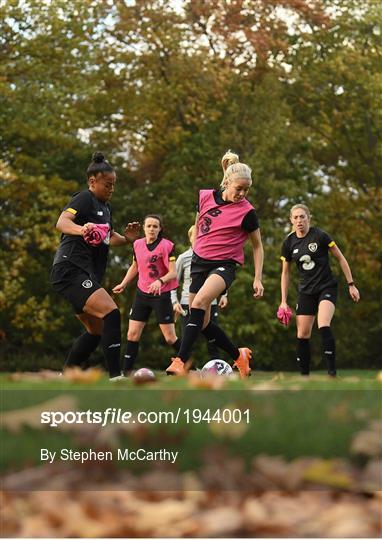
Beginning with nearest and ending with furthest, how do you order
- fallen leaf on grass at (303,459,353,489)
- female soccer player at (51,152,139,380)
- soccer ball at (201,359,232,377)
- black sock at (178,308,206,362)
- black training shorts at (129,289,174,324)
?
fallen leaf on grass at (303,459,353,489) < female soccer player at (51,152,139,380) < black sock at (178,308,206,362) < soccer ball at (201,359,232,377) < black training shorts at (129,289,174,324)

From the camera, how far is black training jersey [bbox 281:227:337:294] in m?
11.6

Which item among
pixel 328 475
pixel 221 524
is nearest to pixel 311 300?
pixel 328 475

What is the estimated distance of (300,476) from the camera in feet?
12.6

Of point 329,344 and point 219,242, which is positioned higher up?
point 219,242

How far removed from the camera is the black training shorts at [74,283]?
8.50 meters

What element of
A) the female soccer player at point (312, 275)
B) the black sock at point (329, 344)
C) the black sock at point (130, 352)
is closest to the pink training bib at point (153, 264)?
the black sock at point (130, 352)

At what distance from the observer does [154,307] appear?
1271cm

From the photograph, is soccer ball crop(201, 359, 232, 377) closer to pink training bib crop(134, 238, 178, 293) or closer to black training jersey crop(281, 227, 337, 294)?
black training jersey crop(281, 227, 337, 294)

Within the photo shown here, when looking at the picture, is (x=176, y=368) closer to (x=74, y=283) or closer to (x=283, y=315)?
(x=74, y=283)

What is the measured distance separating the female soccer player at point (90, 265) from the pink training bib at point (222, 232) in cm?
102

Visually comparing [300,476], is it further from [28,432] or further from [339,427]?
[28,432]

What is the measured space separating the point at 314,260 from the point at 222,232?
7.85ft

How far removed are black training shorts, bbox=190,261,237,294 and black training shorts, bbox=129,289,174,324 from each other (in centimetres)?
284

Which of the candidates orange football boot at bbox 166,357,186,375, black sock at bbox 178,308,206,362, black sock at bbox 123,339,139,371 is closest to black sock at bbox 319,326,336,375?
black sock at bbox 123,339,139,371
